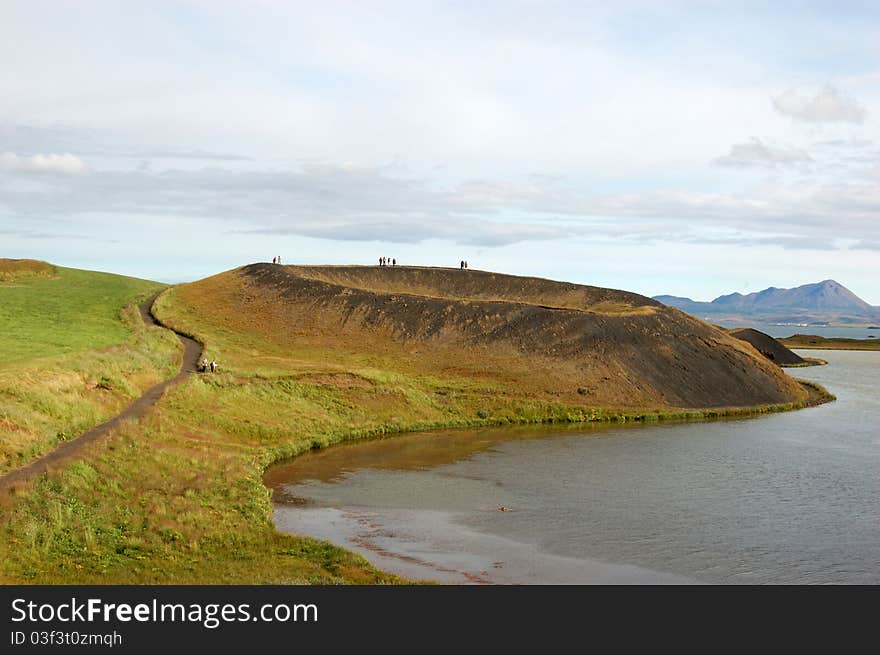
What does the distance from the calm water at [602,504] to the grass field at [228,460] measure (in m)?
2.65

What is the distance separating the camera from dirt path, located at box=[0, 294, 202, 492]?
3136 cm

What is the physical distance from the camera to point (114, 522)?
2995cm

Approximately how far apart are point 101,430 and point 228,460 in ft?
20.8

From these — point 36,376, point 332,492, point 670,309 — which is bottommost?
point 332,492

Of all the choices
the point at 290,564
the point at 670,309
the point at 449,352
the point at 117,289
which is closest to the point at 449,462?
the point at 290,564

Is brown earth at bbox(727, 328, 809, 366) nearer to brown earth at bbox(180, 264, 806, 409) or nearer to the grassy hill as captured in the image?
brown earth at bbox(180, 264, 806, 409)

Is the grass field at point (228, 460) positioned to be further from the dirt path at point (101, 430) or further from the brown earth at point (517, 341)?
the brown earth at point (517, 341)

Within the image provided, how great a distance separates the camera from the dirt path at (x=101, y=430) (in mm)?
31359

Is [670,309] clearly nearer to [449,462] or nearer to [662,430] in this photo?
[662,430]

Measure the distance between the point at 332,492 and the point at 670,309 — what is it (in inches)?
2459

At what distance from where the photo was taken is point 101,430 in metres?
40.8

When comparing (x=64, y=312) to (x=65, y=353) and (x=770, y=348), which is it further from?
(x=770, y=348)

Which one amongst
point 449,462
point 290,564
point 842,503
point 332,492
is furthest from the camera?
point 449,462

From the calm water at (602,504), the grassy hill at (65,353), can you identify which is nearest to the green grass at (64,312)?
the grassy hill at (65,353)
